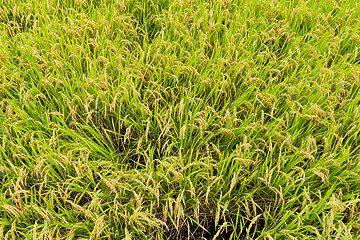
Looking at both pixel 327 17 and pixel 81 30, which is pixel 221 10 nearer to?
pixel 327 17

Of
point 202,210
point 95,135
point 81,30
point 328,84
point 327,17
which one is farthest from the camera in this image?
point 327,17

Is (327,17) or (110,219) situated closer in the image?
(110,219)

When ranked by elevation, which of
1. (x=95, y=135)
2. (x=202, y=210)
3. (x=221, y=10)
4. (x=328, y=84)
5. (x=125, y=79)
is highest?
(x=221, y=10)

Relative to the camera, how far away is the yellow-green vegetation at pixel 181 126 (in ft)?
5.25

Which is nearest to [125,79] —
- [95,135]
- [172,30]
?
[95,135]

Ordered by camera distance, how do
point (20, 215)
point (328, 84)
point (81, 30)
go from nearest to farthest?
point (20, 215), point (328, 84), point (81, 30)

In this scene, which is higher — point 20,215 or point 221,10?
point 221,10

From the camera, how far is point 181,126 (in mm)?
1954

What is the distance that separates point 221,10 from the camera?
2.81 meters

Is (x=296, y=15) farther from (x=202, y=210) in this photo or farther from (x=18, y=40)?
(x=18, y=40)

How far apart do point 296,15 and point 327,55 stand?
510 mm

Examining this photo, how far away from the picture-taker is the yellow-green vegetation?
1600 millimetres

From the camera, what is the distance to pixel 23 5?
106 inches

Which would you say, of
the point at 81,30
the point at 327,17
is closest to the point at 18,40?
the point at 81,30
